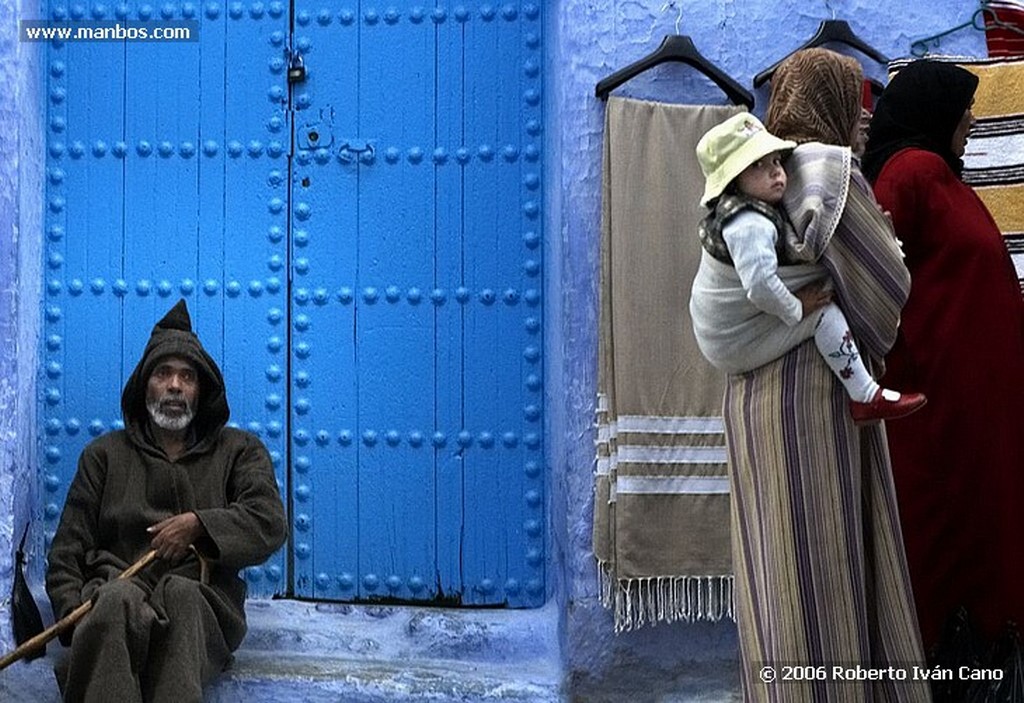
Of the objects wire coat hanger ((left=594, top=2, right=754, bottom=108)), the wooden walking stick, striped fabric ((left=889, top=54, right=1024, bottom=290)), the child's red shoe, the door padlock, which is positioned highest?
the door padlock

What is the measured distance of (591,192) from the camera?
184 inches

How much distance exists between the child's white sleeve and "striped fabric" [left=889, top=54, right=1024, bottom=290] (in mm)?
1313

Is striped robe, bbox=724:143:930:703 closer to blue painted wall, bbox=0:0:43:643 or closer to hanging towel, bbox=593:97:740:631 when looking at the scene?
hanging towel, bbox=593:97:740:631

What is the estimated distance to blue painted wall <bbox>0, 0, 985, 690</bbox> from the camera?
4.61 metres

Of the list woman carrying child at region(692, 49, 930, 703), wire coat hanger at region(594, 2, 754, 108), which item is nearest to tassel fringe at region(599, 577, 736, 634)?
woman carrying child at region(692, 49, 930, 703)

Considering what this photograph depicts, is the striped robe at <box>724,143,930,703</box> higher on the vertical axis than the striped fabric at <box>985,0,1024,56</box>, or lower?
lower

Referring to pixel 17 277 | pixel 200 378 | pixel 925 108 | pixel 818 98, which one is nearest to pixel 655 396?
pixel 925 108

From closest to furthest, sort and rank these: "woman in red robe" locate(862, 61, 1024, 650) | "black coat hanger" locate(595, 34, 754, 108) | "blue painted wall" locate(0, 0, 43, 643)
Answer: "woman in red robe" locate(862, 61, 1024, 650) → "black coat hanger" locate(595, 34, 754, 108) → "blue painted wall" locate(0, 0, 43, 643)

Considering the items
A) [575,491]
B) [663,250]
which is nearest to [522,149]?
[663,250]

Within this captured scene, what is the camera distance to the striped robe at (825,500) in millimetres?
3465

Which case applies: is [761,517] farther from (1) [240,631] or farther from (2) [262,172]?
(2) [262,172]

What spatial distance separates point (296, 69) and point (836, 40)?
5.36 ft

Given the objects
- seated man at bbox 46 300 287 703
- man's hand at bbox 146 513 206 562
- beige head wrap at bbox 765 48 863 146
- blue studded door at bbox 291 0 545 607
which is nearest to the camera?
beige head wrap at bbox 765 48 863 146

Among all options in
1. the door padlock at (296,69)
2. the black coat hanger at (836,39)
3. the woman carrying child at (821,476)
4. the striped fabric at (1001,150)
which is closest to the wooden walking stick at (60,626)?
the door padlock at (296,69)
